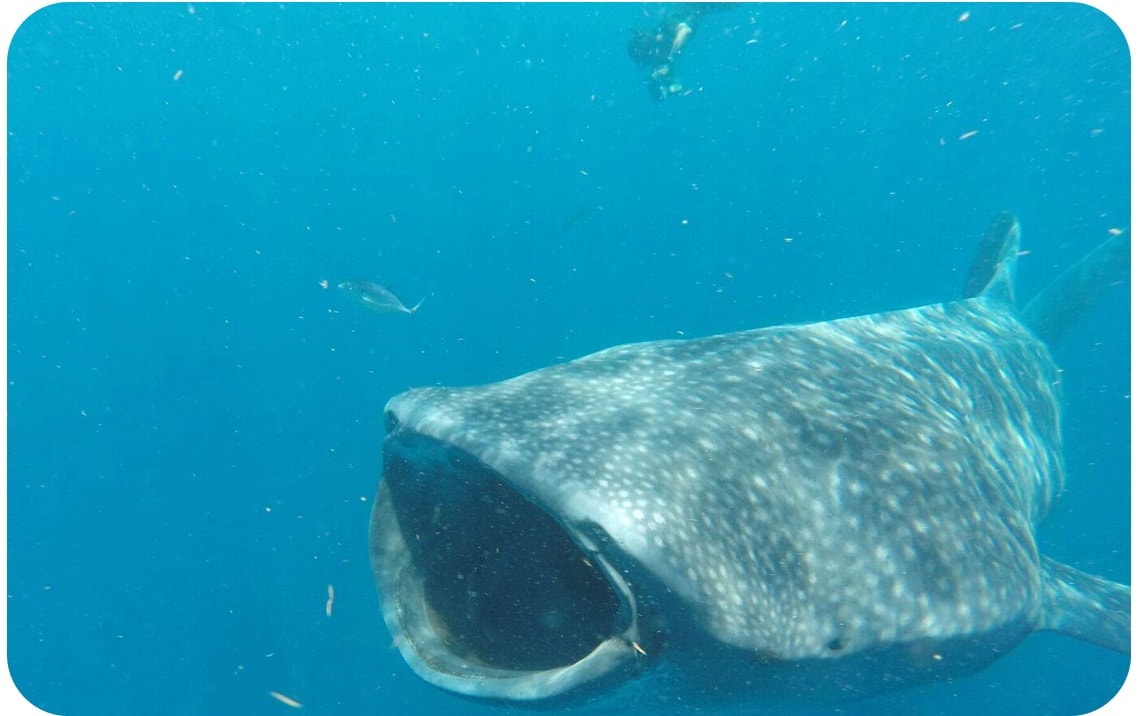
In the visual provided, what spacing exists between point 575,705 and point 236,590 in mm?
14562

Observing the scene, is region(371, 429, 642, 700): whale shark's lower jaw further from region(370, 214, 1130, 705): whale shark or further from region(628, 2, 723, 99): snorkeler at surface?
region(628, 2, 723, 99): snorkeler at surface

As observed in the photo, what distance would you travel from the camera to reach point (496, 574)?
3.14 m

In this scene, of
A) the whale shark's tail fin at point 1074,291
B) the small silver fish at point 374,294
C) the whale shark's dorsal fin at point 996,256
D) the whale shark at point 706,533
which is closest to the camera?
the whale shark at point 706,533

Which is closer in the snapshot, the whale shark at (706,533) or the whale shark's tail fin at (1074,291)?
the whale shark at (706,533)

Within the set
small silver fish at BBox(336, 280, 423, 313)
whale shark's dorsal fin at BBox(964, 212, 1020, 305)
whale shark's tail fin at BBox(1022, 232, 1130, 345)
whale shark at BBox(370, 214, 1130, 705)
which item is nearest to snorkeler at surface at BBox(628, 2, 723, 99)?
small silver fish at BBox(336, 280, 423, 313)

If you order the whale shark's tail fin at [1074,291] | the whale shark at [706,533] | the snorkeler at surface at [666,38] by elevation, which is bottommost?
the whale shark's tail fin at [1074,291]

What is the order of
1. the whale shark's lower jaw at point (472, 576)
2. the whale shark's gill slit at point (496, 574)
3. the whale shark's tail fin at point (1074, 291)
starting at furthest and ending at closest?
the whale shark's tail fin at point (1074, 291) < the whale shark's gill slit at point (496, 574) < the whale shark's lower jaw at point (472, 576)

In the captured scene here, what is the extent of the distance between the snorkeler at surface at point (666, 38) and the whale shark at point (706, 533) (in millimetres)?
12800

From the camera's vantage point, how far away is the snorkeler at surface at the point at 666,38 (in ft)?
48.5

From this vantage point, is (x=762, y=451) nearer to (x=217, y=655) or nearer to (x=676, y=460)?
(x=676, y=460)

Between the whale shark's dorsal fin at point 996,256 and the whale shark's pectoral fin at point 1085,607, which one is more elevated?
the whale shark's dorsal fin at point 996,256

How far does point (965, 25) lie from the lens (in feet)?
152

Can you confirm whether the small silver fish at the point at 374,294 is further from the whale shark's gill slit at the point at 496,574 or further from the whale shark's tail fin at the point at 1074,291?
the whale shark's tail fin at the point at 1074,291

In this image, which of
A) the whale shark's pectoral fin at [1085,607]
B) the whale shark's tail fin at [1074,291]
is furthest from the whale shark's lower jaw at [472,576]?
the whale shark's tail fin at [1074,291]
